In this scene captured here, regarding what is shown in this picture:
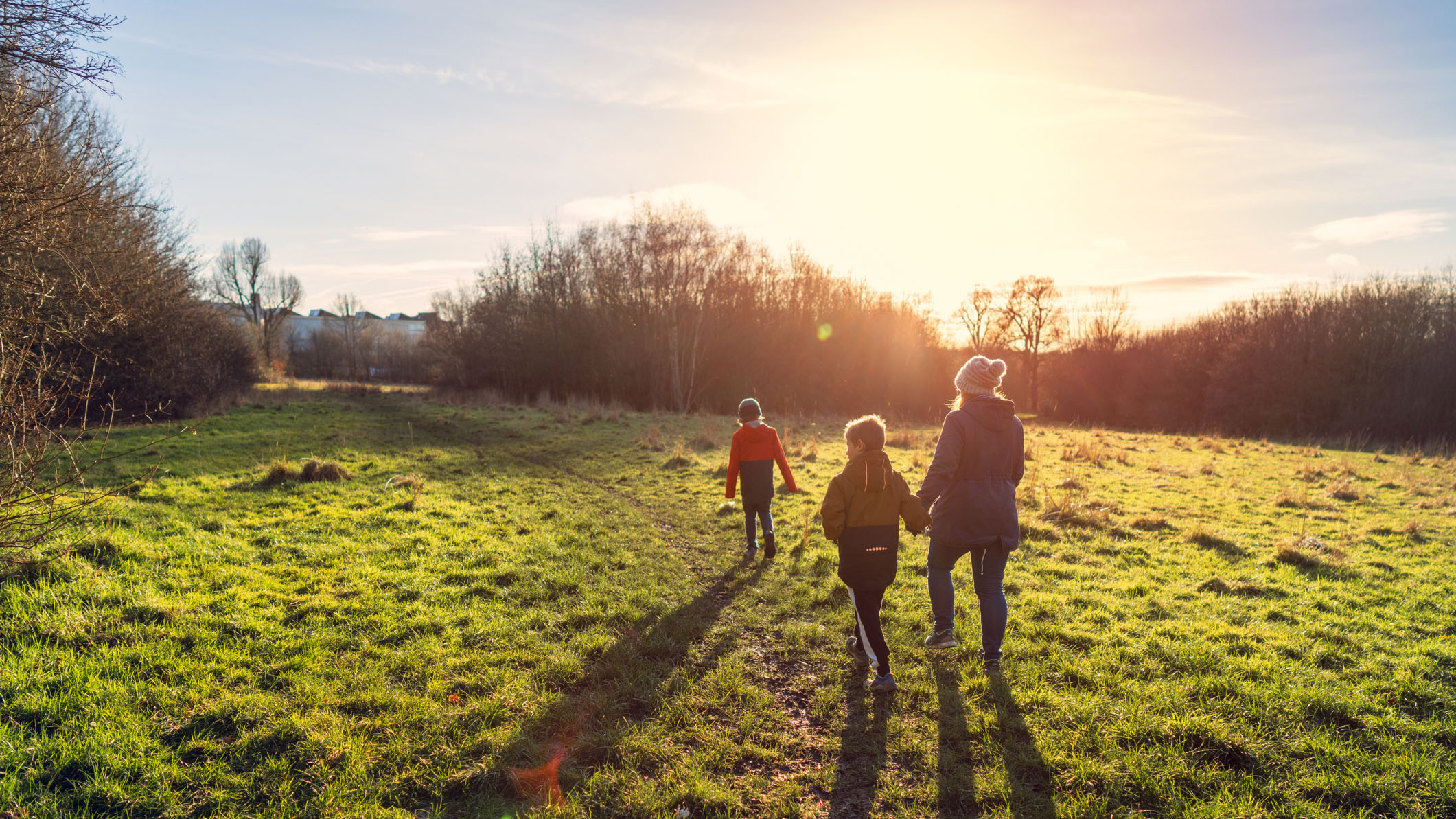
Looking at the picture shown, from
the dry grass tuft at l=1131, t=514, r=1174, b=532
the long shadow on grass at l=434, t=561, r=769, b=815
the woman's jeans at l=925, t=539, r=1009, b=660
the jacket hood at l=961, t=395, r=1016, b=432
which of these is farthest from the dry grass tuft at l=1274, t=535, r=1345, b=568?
the long shadow on grass at l=434, t=561, r=769, b=815

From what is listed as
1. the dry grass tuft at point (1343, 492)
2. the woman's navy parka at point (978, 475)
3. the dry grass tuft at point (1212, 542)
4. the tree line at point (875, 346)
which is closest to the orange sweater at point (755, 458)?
the woman's navy parka at point (978, 475)

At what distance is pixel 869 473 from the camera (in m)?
4.48

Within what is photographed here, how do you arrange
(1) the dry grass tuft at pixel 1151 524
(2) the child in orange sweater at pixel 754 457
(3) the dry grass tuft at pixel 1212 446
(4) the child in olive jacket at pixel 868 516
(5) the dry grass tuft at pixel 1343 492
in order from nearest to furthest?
(4) the child in olive jacket at pixel 868 516 < (2) the child in orange sweater at pixel 754 457 < (1) the dry grass tuft at pixel 1151 524 < (5) the dry grass tuft at pixel 1343 492 < (3) the dry grass tuft at pixel 1212 446

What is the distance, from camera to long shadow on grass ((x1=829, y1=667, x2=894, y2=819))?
3.43 m

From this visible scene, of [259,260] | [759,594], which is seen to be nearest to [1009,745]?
[759,594]

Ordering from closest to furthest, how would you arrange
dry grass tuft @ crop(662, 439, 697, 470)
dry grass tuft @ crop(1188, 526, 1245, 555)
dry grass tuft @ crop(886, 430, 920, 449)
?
dry grass tuft @ crop(1188, 526, 1245, 555) → dry grass tuft @ crop(662, 439, 697, 470) → dry grass tuft @ crop(886, 430, 920, 449)

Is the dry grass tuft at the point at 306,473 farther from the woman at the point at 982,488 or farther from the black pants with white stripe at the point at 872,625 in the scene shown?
the woman at the point at 982,488

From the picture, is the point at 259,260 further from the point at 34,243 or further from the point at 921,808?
the point at 921,808

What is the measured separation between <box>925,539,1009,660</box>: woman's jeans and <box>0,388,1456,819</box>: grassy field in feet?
1.17

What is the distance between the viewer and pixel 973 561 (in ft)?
15.5

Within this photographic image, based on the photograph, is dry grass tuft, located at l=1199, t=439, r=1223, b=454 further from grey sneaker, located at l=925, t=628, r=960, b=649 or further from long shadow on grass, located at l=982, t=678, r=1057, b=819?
long shadow on grass, located at l=982, t=678, r=1057, b=819

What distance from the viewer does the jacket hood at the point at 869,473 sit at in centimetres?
447

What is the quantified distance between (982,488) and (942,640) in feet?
4.73

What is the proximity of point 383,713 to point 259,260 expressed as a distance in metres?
71.2
